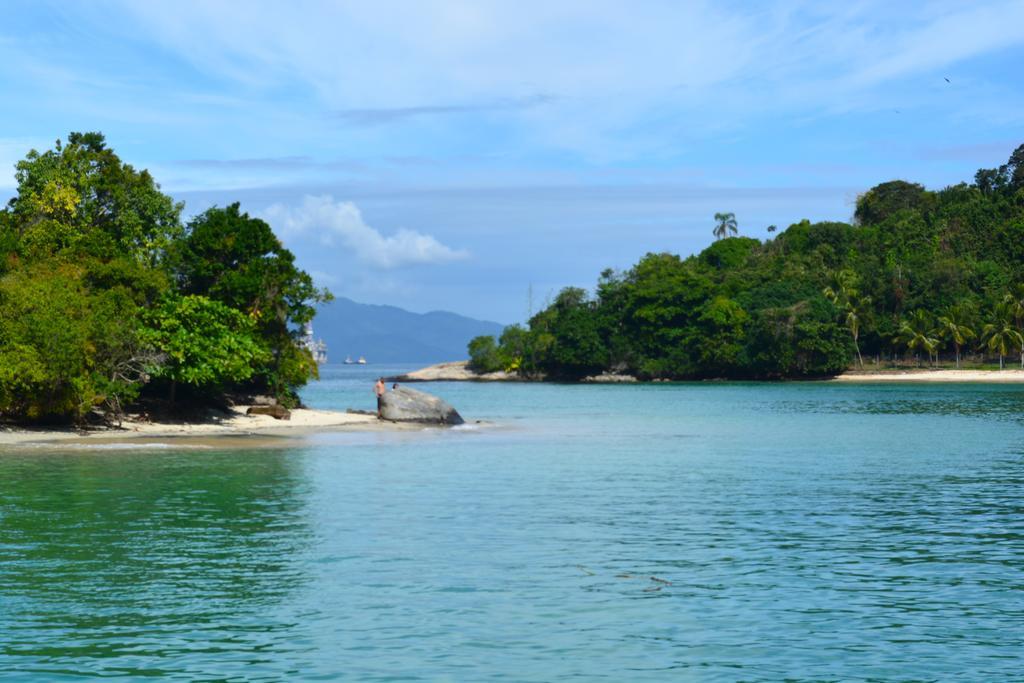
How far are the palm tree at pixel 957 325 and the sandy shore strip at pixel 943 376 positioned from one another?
4181 mm

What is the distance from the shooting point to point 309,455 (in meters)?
43.8

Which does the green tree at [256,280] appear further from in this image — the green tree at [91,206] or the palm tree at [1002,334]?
the palm tree at [1002,334]

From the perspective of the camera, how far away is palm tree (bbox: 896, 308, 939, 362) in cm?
14312

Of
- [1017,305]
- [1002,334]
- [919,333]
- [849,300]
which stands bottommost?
[1002,334]

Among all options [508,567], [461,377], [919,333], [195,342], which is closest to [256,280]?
[195,342]

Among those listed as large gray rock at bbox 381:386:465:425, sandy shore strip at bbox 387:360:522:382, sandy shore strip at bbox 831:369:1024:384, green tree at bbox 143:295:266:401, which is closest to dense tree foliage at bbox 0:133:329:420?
green tree at bbox 143:295:266:401

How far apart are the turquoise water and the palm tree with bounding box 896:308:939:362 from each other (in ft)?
345

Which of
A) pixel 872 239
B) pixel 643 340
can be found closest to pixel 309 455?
pixel 643 340

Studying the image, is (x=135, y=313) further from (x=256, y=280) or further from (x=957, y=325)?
(x=957, y=325)

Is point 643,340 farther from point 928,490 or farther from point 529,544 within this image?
point 529,544

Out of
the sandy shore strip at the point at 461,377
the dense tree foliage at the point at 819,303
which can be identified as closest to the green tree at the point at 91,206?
the dense tree foliage at the point at 819,303

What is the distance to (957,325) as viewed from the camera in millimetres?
142250

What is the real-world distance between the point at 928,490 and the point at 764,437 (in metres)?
22.3

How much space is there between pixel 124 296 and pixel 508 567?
3470 centimetres
